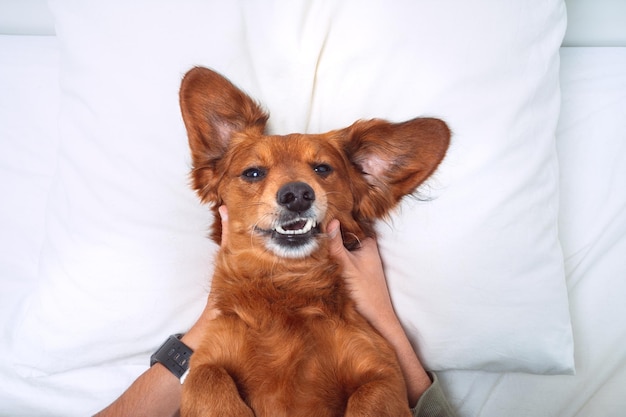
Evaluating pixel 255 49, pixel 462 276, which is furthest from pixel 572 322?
pixel 255 49

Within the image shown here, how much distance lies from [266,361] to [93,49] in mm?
1364

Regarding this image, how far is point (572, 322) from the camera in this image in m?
2.18

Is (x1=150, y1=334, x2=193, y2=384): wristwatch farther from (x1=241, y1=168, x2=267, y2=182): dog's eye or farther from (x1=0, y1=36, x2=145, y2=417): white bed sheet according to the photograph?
(x1=241, y1=168, x2=267, y2=182): dog's eye

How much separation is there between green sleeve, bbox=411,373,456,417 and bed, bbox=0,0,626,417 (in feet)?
0.49

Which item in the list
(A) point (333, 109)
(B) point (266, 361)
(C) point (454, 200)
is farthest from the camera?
(A) point (333, 109)

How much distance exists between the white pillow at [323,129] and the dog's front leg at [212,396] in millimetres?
625

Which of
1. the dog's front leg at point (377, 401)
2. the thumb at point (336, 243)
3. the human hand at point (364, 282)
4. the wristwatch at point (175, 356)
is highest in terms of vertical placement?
the thumb at point (336, 243)

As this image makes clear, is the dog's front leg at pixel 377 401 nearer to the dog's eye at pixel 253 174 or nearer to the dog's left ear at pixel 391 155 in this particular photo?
the dog's left ear at pixel 391 155

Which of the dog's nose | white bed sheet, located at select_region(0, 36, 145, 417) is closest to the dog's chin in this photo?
the dog's nose

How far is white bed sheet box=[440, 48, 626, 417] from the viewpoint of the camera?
2174mm

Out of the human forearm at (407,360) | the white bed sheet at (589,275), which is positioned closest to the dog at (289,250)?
the human forearm at (407,360)

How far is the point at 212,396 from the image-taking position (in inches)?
60.6

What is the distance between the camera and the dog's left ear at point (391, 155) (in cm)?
193

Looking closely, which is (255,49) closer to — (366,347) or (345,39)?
(345,39)
